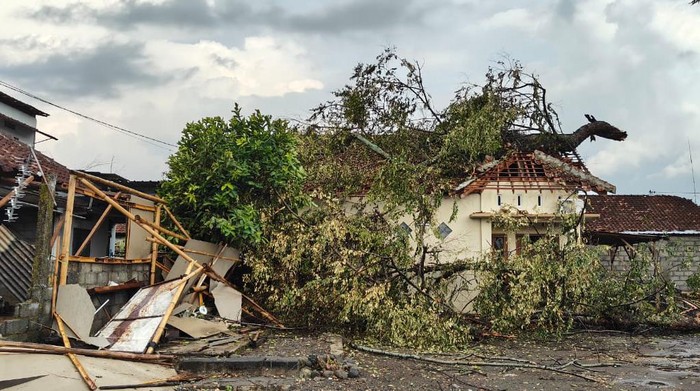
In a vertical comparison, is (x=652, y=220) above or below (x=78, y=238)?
above

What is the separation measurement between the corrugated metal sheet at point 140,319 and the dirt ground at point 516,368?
1.29m

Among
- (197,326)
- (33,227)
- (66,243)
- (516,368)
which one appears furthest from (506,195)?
(33,227)

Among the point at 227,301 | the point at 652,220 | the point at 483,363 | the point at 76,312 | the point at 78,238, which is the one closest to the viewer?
the point at 76,312

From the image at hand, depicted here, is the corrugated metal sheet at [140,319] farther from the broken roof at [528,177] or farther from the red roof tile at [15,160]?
the broken roof at [528,177]

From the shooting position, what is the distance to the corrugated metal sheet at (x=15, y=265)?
6738 millimetres

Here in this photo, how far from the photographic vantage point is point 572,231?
10398 millimetres

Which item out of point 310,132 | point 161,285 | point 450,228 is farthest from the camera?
point 310,132

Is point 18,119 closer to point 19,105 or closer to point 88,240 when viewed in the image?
point 19,105

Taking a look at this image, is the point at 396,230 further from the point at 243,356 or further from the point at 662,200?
the point at 662,200

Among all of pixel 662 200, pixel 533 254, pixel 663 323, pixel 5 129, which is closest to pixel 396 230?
pixel 533 254

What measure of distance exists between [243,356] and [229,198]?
382 cm

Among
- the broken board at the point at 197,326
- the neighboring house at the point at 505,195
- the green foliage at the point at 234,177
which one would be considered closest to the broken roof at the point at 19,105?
the green foliage at the point at 234,177

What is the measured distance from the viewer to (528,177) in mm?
12422

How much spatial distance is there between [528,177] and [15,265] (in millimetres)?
9705
